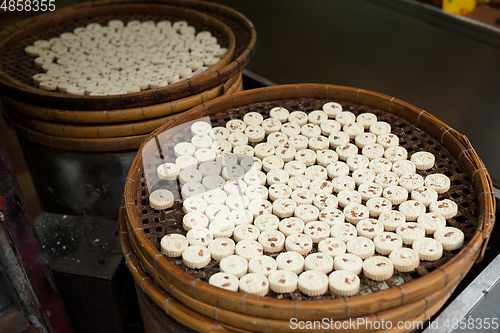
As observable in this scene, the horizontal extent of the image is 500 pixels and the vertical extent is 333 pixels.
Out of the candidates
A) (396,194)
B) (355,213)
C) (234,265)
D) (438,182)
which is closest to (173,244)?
(234,265)

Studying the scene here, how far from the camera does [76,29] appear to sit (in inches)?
138

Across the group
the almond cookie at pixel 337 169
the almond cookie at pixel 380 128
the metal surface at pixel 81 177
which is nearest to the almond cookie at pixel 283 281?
the almond cookie at pixel 337 169

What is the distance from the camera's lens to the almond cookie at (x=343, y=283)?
156 cm

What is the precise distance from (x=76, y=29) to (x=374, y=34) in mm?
2507

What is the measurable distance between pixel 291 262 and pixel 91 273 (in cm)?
131

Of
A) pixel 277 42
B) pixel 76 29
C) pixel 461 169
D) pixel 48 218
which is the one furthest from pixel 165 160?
pixel 277 42

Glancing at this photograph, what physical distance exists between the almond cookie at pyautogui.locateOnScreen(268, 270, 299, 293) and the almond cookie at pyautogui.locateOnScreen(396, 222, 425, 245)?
487mm

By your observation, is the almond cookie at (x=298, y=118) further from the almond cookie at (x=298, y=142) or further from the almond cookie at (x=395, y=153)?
the almond cookie at (x=395, y=153)

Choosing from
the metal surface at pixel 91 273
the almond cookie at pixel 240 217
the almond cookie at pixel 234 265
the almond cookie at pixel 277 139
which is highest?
the almond cookie at pixel 277 139

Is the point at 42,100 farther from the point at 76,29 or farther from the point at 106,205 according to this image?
the point at 76,29

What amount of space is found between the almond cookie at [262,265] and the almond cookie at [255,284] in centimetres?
3

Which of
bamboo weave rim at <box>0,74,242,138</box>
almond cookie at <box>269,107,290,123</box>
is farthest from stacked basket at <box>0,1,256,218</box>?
almond cookie at <box>269,107,290,123</box>

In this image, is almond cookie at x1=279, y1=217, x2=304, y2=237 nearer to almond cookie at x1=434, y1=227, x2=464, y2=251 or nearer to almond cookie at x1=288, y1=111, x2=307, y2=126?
almond cookie at x1=434, y1=227, x2=464, y2=251

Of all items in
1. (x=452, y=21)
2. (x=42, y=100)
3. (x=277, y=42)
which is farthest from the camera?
(x=277, y=42)
